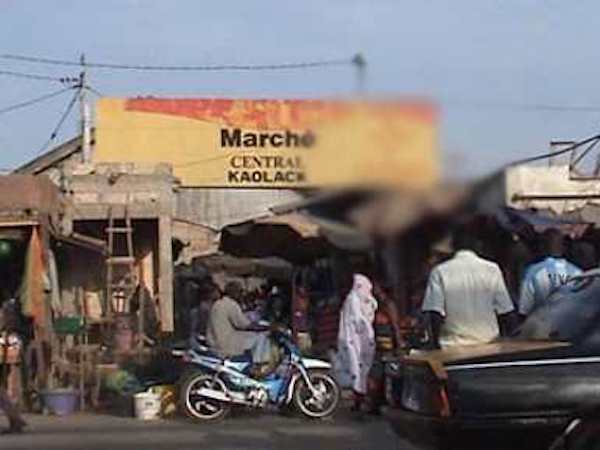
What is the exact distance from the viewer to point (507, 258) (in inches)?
452

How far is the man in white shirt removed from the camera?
1027cm

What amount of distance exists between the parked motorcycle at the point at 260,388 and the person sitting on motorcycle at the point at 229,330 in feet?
0.85

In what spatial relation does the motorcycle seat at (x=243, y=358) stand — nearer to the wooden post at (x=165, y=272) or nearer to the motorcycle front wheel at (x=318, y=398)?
the motorcycle front wheel at (x=318, y=398)

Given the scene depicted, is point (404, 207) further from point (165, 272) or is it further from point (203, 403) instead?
point (165, 272)

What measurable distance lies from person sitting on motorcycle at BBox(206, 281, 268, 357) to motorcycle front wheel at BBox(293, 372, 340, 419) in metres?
0.80

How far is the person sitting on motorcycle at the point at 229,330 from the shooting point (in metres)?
16.1

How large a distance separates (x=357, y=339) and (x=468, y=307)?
4.41 m

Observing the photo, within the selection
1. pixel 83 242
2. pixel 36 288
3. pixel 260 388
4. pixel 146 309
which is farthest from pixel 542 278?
pixel 146 309

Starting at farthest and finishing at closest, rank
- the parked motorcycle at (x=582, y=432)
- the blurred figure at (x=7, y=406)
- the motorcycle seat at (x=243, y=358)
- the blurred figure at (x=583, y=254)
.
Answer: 1. the blurred figure at (x=583, y=254)
2. the motorcycle seat at (x=243, y=358)
3. the blurred figure at (x=7, y=406)
4. the parked motorcycle at (x=582, y=432)

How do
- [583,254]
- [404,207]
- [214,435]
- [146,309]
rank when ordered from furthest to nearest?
[146,309] < [583,254] < [214,435] < [404,207]

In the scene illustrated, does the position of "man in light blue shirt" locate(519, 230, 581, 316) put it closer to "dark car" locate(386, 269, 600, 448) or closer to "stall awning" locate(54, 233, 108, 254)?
"dark car" locate(386, 269, 600, 448)

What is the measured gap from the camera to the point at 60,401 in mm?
Result: 17172

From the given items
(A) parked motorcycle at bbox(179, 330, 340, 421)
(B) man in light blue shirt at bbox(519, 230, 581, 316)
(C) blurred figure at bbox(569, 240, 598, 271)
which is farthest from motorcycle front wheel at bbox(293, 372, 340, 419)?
(B) man in light blue shirt at bbox(519, 230, 581, 316)

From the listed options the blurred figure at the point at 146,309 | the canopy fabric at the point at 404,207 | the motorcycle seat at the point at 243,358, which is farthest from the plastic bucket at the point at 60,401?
the canopy fabric at the point at 404,207
